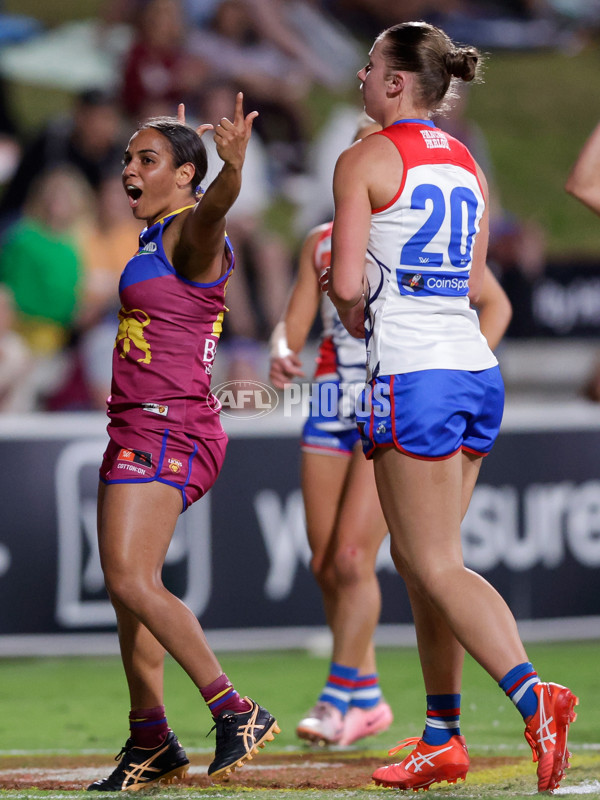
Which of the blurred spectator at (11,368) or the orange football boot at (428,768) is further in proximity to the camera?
the blurred spectator at (11,368)

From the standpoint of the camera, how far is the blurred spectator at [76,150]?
10992 mm

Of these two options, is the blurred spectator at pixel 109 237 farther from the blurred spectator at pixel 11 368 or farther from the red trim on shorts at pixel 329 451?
the red trim on shorts at pixel 329 451

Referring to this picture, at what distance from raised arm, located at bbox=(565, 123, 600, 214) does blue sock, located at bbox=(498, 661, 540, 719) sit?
145cm

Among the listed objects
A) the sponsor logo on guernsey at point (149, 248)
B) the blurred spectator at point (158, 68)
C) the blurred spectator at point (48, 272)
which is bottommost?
the sponsor logo on guernsey at point (149, 248)

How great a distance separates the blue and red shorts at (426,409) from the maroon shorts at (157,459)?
1.97 ft

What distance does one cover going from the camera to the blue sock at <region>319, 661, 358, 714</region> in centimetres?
532

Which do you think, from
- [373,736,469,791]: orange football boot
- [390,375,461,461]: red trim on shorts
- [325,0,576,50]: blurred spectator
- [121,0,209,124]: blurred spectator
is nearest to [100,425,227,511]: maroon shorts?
[390,375,461,461]: red trim on shorts

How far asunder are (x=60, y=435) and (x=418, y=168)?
463 cm

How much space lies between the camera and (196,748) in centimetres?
518

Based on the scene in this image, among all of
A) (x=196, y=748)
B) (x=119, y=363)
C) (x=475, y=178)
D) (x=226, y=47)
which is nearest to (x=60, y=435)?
(x=196, y=748)

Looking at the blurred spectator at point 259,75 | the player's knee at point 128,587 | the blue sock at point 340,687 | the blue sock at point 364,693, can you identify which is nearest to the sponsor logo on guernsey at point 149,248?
the player's knee at point 128,587

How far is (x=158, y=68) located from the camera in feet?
39.9

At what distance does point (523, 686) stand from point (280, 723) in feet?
8.17

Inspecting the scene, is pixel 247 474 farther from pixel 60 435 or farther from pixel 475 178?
pixel 475 178
